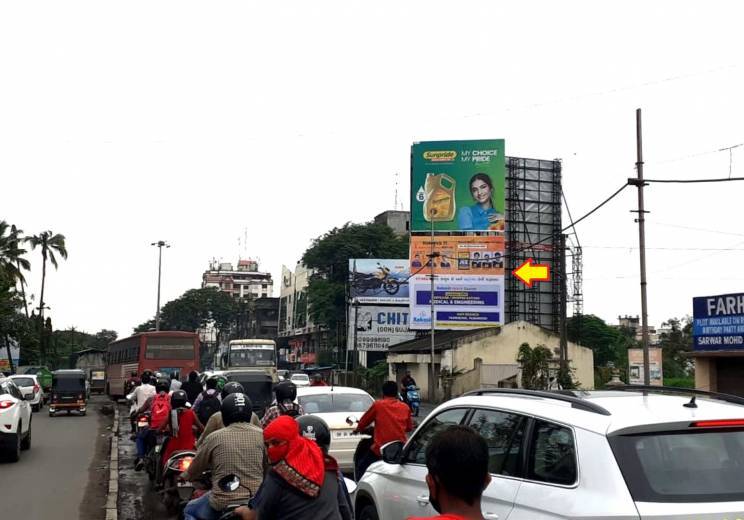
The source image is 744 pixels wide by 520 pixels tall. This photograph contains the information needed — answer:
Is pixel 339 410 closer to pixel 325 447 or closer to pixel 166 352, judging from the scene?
pixel 325 447

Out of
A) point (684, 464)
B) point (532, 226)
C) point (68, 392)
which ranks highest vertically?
point (532, 226)

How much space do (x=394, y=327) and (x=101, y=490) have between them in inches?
2089

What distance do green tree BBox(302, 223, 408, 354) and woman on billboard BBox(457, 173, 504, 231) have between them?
80.0ft

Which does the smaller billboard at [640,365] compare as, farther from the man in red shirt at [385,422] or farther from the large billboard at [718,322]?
the man in red shirt at [385,422]

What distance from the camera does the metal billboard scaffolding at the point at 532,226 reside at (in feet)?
196

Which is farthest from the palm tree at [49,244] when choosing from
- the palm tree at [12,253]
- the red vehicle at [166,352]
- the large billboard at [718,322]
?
the large billboard at [718,322]

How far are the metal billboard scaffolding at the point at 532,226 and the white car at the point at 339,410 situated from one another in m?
45.7

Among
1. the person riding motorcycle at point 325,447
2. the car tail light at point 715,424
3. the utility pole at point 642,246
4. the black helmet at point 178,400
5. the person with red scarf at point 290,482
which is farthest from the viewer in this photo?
the utility pole at point 642,246

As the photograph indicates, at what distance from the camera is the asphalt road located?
11.4 metres

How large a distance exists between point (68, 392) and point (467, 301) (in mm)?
23388

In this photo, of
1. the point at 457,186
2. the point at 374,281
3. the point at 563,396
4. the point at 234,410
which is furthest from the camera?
the point at 374,281

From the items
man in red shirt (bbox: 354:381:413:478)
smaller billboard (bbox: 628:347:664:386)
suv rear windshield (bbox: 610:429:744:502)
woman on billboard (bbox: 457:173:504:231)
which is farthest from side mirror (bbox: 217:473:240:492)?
woman on billboard (bbox: 457:173:504:231)

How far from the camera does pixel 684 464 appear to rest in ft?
13.9

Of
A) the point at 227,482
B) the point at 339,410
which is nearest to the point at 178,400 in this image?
the point at 339,410
